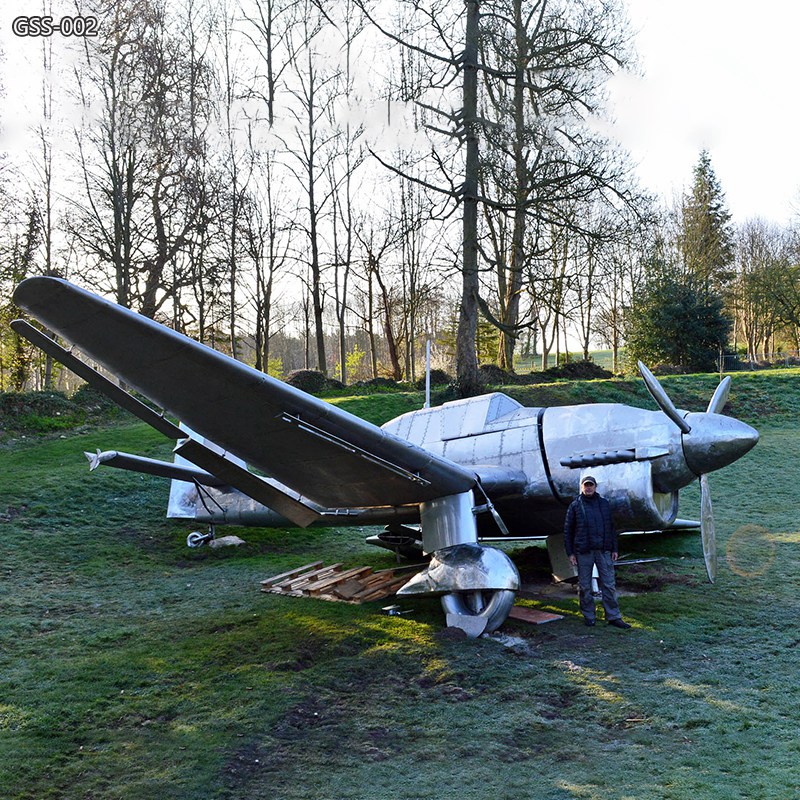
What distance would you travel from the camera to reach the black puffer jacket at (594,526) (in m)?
8.18

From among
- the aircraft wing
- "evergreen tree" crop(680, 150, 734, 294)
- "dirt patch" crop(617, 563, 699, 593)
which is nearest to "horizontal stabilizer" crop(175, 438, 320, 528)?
the aircraft wing

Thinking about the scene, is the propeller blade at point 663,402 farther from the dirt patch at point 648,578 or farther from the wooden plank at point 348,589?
the wooden plank at point 348,589

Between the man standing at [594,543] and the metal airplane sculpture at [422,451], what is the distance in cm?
32

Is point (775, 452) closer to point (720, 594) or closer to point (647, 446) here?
point (720, 594)

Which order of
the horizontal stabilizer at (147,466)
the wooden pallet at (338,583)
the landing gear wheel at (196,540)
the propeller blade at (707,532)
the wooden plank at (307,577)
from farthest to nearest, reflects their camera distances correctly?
the landing gear wheel at (196,540)
the wooden plank at (307,577)
the wooden pallet at (338,583)
the horizontal stabilizer at (147,466)
the propeller blade at (707,532)

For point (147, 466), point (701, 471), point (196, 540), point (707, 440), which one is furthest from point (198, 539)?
point (707, 440)

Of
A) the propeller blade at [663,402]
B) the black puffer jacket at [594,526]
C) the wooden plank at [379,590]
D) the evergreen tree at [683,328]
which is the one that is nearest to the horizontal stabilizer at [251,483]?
the wooden plank at [379,590]

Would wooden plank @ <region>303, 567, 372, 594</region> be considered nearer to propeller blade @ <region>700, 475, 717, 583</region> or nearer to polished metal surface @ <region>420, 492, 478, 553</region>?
polished metal surface @ <region>420, 492, 478, 553</region>

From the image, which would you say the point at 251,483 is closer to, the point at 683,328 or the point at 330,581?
the point at 330,581

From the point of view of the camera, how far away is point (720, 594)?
9.16 m

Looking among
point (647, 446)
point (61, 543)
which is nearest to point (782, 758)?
point (647, 446)

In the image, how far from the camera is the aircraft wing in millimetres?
5855

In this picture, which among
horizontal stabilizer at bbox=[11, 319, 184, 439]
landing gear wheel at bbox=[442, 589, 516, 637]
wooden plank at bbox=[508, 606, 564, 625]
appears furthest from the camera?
wooden plank at bbox=[508, 606, 564, 625]

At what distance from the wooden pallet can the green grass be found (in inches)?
9.7
